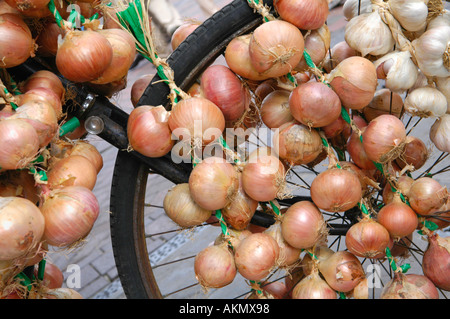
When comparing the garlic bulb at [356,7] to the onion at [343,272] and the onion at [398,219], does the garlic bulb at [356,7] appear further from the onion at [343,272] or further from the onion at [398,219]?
the onion at [343,272]

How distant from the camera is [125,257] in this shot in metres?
1.09

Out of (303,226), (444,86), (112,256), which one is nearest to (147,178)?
(303,226)

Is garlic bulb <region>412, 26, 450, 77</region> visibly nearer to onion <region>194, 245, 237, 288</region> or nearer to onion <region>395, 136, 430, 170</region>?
onion <region>395, 136, 430, 170</region>

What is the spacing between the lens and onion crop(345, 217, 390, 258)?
3.04 feet

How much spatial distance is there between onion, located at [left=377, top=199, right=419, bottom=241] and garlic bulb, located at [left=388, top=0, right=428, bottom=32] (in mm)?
410

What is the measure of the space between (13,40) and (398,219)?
86 centimetres

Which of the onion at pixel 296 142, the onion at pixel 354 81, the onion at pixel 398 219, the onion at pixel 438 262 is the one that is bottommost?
the onion at pixel 438 262

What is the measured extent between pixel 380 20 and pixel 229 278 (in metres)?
0.67

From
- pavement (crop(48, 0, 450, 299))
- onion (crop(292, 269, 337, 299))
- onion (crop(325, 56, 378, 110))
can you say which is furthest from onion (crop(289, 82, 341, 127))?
pavement (crop(48, 0, 450, 299))

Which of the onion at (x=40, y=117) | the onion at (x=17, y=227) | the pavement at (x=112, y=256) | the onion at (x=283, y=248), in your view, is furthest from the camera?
the pavement at (x=112, y=256)

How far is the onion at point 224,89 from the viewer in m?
0.94

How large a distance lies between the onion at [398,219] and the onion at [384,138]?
0.11 metres

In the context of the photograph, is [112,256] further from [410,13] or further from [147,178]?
[410,13]

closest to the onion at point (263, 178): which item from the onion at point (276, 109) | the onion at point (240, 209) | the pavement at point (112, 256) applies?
the onion at point (240, 209)
